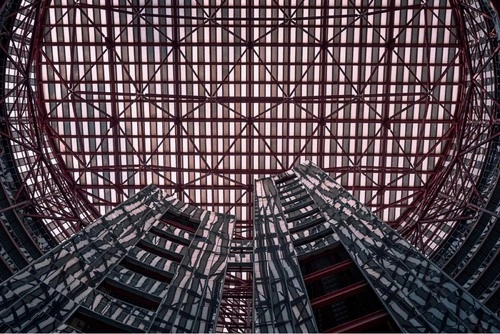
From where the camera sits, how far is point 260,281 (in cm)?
2117

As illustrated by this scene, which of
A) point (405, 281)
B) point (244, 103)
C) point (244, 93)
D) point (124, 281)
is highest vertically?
point (244, 93)

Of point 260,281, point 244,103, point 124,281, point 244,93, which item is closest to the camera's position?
point 260,281

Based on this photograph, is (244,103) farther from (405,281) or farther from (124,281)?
(405,281)

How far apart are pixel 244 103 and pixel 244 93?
88 centimetres

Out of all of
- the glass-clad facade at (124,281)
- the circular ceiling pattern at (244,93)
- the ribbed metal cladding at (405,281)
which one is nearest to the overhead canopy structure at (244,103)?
the circular ceiling pattern at (244,93)

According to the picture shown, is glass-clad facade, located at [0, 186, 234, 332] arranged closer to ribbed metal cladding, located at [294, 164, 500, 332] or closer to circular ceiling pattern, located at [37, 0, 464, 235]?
ribbed metal cladding, located at [294, 164, 500, 332]

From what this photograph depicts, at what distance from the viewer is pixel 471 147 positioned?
121 ft

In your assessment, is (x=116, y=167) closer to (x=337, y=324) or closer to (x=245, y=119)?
(x=245, y=119)

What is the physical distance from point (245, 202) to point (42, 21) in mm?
22276

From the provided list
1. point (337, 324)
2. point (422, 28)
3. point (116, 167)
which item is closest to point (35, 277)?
point (337, 324)

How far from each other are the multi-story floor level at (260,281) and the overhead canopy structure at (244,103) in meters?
14.0

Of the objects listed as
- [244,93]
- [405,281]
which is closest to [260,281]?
[405,281]

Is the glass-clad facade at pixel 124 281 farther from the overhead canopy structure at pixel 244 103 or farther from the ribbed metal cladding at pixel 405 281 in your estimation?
the overhead canopy structure at pixel 244 103

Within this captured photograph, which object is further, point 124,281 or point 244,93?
point 244,93
